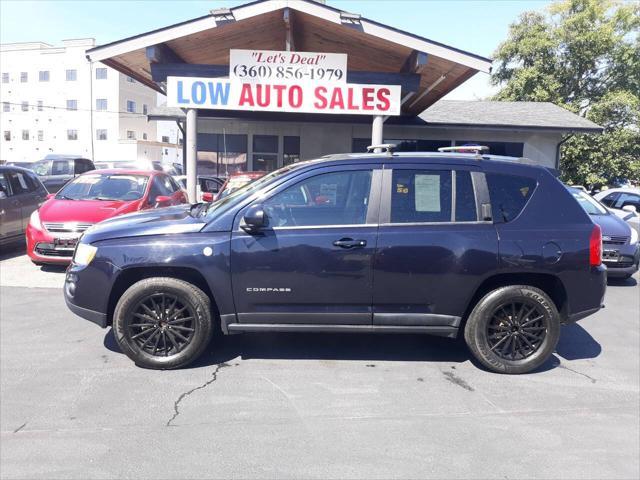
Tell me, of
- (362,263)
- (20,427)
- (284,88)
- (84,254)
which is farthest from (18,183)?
(362,263)

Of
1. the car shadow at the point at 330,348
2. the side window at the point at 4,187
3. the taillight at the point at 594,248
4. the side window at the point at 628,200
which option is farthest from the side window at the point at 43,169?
the taillight at the point at 594,248

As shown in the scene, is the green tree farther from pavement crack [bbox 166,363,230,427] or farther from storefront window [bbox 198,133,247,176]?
pavement crack [bbox 166,363,230,427]

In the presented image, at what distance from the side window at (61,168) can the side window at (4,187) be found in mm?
10281

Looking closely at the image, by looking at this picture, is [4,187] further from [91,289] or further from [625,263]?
[625,263]

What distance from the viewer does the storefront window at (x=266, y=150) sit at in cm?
1686

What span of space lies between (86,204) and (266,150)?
930 centimetres

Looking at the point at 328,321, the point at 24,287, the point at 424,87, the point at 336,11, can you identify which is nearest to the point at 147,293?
the point at 328,321

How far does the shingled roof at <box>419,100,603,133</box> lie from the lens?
1545cm

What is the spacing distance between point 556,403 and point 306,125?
13.8m

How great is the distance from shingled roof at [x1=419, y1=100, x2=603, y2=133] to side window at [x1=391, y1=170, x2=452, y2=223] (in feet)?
38.5

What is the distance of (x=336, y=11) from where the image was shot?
29.2 feet

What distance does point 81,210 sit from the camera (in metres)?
7.93

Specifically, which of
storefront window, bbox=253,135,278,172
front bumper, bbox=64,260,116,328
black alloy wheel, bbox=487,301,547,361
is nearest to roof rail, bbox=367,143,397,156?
black alloy wheel, bbox=487,301,547,361

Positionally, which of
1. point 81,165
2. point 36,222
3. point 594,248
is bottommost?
point 594,248
